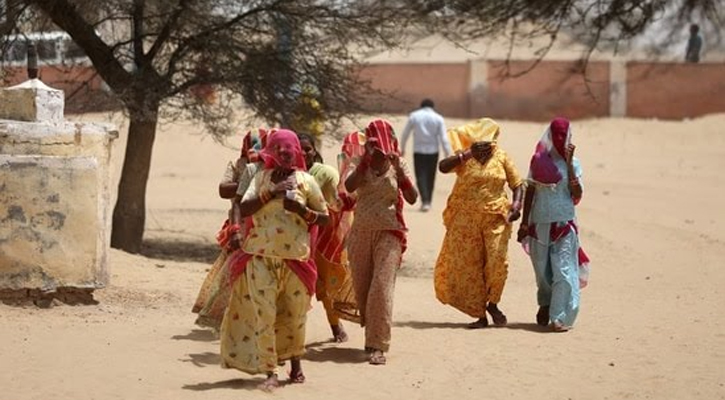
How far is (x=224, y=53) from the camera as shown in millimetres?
16156

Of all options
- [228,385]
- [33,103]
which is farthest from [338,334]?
[33,103]

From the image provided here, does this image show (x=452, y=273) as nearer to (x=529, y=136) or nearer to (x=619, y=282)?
(x=619, y=282)

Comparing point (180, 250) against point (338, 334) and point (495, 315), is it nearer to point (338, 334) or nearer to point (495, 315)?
point (495, 315)

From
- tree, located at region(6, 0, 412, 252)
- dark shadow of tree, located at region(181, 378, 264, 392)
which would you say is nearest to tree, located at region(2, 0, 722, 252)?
tree, located at region(6, 0, 412, 252)

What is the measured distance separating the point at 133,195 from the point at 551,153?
6610 millimetres

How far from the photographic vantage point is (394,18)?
16438mm

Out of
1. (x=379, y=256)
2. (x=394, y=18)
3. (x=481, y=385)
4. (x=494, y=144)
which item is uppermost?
(x=394, y=18)

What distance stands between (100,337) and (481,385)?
283 centimetres

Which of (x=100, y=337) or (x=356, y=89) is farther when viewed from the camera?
(x=356, y=89)

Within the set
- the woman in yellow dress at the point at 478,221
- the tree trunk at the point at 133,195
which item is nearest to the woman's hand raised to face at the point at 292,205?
the woman in yellow dress at the point at 478,221

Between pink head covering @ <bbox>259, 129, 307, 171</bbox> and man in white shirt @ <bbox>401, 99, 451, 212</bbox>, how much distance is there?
12.5 meters

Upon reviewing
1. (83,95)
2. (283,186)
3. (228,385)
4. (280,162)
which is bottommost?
(228,385)

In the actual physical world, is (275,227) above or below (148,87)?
below

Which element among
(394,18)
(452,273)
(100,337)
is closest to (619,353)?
(452,273)
